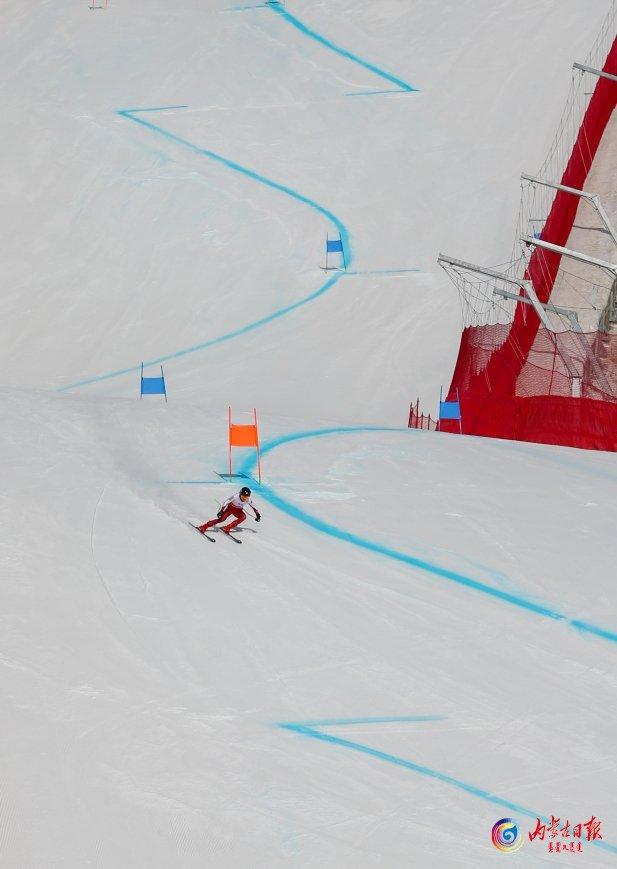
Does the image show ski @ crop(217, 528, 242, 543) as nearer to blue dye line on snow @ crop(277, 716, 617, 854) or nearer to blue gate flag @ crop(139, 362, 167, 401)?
blue dye line on snow @ crop(277, 716, 617, 854)

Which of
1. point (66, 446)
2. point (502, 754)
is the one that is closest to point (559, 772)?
point (502, 754)

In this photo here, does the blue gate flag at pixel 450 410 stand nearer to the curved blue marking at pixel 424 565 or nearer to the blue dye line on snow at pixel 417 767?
the curved blue marking at pixel 424 565

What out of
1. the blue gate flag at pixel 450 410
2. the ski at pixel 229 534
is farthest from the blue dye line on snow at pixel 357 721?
the blue gate flag at pixel 450 410

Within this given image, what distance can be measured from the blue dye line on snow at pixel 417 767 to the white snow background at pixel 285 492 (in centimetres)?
2

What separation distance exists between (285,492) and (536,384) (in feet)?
14.9

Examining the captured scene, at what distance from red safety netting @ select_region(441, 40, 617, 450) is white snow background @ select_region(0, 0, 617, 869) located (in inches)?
25.1

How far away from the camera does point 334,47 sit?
28.5 m

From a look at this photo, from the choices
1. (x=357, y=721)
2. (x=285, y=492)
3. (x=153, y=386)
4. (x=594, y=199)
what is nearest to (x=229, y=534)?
(x=285, y=492)

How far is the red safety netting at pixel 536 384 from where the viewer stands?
47.2 feet

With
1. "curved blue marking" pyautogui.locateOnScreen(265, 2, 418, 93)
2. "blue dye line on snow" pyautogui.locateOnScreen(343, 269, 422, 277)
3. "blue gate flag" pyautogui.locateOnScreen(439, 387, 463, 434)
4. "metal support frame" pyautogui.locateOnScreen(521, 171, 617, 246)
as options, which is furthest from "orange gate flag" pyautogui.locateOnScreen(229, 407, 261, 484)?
"curved blue marking" pyautogui.locateOnScreen(265, 2, 418, 93)

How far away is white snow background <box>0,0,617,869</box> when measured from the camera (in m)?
7.37

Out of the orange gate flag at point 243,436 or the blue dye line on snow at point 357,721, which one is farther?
the orange gate flag at point 243,436

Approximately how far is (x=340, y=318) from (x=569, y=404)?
670 centimetres

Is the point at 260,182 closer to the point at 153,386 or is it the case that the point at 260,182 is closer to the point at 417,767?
the point at 153,386
